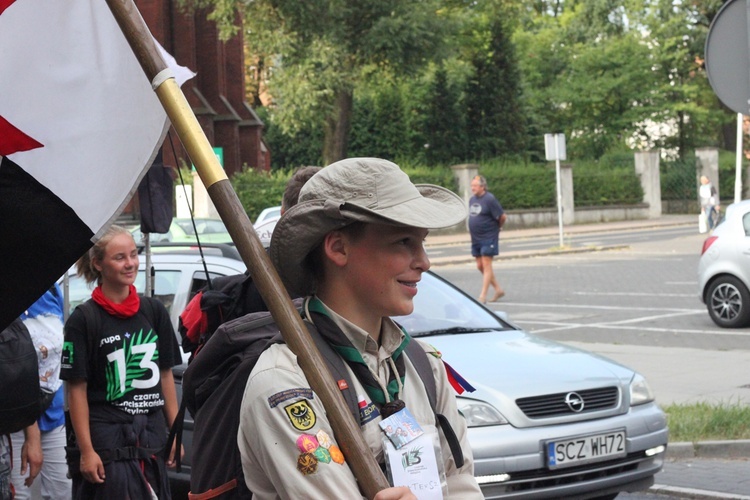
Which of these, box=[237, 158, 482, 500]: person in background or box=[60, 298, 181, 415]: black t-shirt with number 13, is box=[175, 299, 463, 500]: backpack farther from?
box=[60, 298, 181, 415]: black t-shirt with number 13

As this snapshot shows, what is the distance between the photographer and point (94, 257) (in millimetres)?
5164

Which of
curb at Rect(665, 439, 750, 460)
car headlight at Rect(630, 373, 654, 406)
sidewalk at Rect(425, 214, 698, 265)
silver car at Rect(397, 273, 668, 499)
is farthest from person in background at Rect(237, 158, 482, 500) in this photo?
sidewalk at Rect(425, 214, 698, 265)

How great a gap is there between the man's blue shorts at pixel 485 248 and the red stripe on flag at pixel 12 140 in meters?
16.0

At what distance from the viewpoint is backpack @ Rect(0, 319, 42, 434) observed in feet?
14.2

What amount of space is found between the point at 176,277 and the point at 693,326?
31.9 ft

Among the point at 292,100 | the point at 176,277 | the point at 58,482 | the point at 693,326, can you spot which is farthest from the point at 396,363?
the point at 292,100

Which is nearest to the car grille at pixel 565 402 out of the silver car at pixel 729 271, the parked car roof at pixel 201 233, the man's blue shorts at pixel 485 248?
the silver car at pixel 729 271

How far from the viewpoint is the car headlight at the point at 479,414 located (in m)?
6.39

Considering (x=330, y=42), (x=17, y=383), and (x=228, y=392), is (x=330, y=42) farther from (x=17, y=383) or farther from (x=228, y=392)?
(x=228, y=392)

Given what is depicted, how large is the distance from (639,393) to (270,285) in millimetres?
5127

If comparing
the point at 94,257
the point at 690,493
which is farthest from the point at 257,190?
the point at 94,257

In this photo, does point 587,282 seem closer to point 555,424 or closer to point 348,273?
point 555,424

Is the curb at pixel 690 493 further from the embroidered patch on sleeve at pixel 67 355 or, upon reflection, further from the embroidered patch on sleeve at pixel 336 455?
the embroidered patch on sleeve at pixel 336 455

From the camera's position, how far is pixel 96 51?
3109mm
